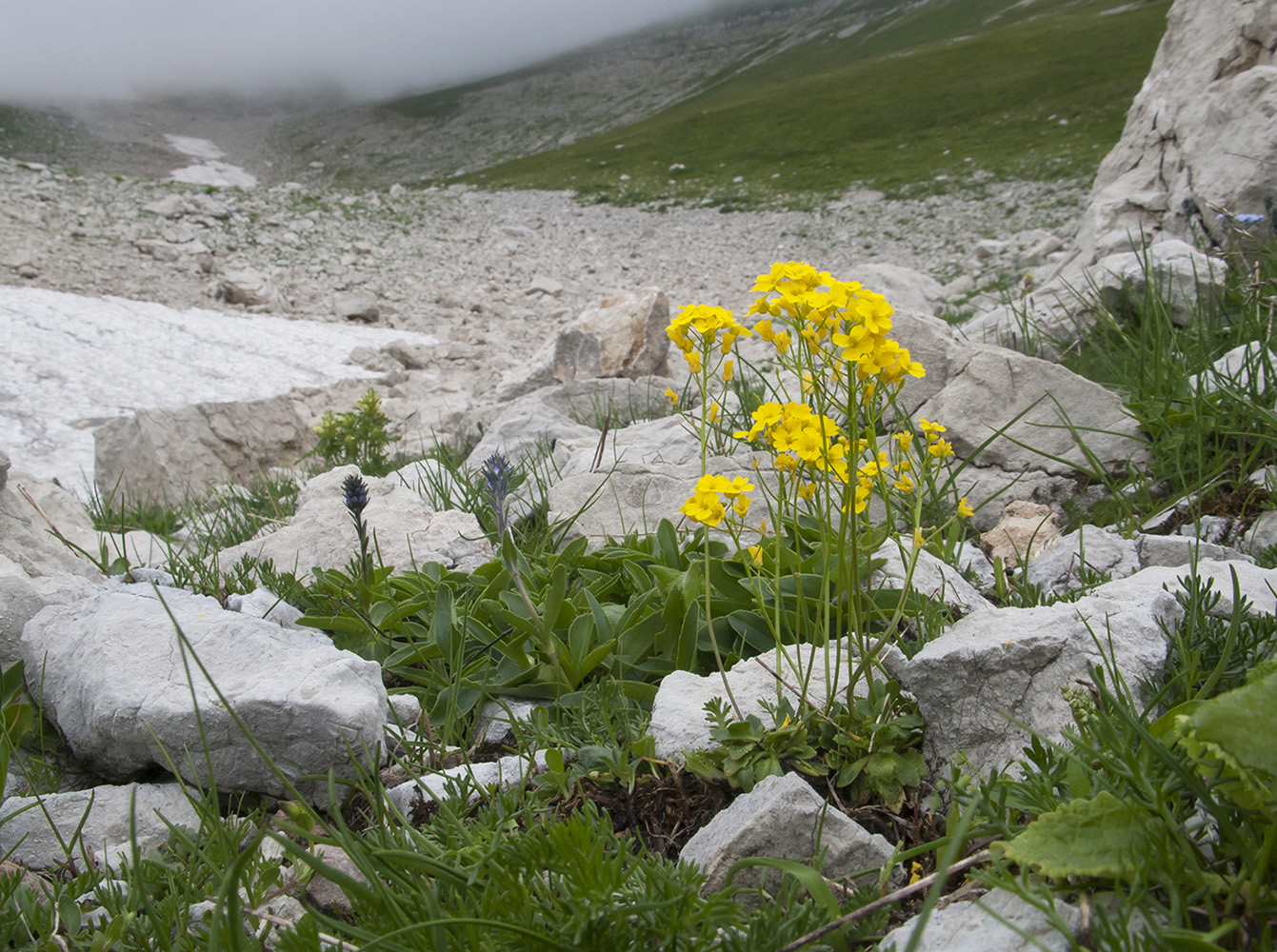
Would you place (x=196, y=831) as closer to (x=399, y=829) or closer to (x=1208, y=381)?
(x=399, y=829)

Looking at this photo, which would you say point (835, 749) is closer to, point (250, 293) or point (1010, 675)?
point (1010, 675)

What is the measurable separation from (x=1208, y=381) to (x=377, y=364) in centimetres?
979

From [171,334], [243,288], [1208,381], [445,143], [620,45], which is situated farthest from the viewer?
[620,45]

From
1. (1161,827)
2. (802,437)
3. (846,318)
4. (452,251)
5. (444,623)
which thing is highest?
(452,251)

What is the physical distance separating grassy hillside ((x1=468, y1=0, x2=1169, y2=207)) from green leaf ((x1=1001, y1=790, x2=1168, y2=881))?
103ft

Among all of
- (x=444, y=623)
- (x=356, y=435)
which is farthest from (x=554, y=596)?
(x=356, y=435)

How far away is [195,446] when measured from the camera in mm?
7832

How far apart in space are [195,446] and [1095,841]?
27.3 ft

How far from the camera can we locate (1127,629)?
6.60 feet

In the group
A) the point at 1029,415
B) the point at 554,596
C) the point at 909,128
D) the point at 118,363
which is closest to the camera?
the point at 554,596

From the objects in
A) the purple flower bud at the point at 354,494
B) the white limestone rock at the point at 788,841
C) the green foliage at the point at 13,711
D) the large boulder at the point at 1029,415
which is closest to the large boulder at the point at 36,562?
the green foliage at the point at 13,711

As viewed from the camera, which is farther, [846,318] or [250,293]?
[250,293]

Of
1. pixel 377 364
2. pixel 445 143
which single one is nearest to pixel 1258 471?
pixel 377 364

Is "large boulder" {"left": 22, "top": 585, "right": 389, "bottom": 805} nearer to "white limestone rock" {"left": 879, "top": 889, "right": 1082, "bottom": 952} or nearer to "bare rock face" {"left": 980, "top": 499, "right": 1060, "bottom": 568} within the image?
"white limestone rock" {"left": 879, "top": 889, "right": 1082, "bottom": 952}
